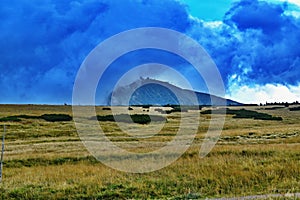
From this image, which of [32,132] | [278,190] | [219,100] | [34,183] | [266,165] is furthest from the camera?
[219,100]

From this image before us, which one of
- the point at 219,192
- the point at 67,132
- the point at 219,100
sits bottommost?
the point at 219,192

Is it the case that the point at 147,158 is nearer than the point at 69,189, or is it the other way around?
the point at 69,189

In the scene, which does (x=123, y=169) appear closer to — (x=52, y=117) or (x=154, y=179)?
(x=154, y=179)

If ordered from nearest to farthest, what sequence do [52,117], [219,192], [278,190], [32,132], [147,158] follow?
[278,190], [219,192], [147,158], [32,132], [52,117]

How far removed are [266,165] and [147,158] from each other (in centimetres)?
854

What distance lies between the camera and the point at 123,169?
21.1 m

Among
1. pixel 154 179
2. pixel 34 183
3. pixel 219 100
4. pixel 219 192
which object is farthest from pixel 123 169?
pixel 219 100

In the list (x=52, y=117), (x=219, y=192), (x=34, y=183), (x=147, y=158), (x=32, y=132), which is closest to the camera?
(x=219, y=192)

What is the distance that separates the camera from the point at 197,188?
16188 mm

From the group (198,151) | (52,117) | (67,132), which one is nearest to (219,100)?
(52,117)

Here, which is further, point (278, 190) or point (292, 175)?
point (292, 175)

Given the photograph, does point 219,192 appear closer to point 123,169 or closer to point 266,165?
point 266,165

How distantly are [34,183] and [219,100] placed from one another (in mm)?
171709

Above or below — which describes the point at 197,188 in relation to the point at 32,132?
below
